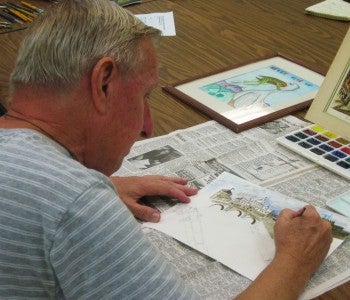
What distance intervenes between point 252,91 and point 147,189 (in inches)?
19.5

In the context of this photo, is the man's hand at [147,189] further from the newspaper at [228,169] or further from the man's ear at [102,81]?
the man's ear at [102,81]

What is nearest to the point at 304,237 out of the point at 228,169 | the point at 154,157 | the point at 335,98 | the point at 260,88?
the point at 228,169

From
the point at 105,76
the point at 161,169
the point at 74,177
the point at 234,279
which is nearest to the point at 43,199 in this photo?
the point at 74,177

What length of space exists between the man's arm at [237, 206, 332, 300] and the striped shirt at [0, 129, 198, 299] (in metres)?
0.17

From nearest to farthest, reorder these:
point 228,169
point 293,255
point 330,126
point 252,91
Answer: point 293,255 → point 228,169 → point 330,126 → point 252,91

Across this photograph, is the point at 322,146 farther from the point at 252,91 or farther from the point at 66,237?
the point at 66,237

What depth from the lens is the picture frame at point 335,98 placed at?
3.81 ft

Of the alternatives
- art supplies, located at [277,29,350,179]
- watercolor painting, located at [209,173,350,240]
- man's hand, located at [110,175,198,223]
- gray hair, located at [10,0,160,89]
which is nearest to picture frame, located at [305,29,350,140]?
art supplies, located at [277,29,350,179]

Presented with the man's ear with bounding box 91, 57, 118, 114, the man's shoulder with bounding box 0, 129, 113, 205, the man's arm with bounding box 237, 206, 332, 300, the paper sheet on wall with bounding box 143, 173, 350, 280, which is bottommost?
the paper sheet on wall with bounding box 143, 173, 350, 280

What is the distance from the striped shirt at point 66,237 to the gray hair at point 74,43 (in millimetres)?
98

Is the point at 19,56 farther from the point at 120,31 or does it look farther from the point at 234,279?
the point at 234,279

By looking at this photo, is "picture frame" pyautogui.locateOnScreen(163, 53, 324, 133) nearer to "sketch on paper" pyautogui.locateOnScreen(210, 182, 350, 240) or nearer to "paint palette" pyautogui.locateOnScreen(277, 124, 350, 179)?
"paint palette" pyautogui.locateOnScreen(277, 124, 350, 179)

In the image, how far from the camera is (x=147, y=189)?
0.94m

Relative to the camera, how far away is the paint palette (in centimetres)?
104
